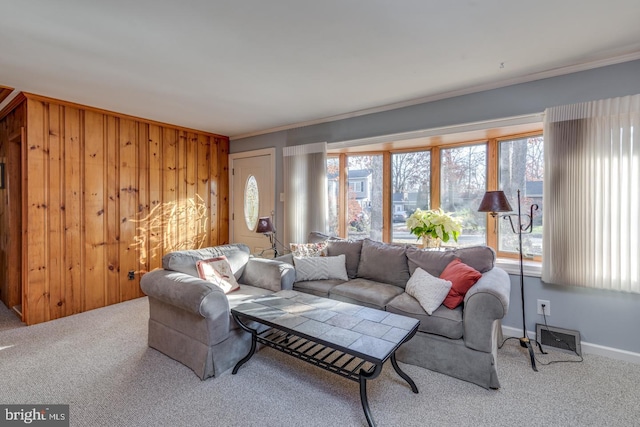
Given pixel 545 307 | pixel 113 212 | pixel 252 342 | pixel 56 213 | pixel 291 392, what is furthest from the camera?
pixel 113 212

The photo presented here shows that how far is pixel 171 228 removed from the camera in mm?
4230

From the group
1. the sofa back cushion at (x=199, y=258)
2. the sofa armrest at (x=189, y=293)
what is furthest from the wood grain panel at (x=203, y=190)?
the sofa armrest at (x=189, y=293)

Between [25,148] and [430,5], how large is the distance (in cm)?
385

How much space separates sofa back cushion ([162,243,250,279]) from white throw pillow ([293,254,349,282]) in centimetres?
56

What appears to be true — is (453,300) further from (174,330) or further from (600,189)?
(174,330)

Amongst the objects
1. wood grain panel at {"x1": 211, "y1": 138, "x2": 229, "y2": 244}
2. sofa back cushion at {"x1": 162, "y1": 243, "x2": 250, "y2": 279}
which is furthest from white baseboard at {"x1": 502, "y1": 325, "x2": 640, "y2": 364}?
wood grain panel at {"x1": 211, "y1": 138, "x2": 229, "y2": 244}

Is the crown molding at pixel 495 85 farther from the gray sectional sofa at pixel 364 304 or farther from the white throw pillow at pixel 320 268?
the white throw pillow at pixel 320 268

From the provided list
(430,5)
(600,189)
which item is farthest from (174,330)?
(600,189)

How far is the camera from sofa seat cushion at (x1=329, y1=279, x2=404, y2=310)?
2523 millimetres

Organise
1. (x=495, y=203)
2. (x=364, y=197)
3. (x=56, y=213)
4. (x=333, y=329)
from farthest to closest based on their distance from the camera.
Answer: (x=364, y=197) → (x=56, y=213) → (x=495, y=203) → (x=333, y=329)

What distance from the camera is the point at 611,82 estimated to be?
2328 mm

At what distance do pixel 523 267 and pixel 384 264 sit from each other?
4.14ft

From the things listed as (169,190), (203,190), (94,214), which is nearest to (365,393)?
(94,214)

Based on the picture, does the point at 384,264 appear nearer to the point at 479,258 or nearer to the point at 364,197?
the point at 479,258
